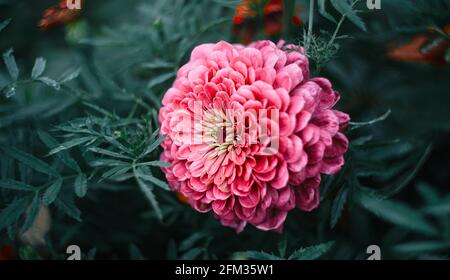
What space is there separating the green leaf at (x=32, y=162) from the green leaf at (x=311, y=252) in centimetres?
39

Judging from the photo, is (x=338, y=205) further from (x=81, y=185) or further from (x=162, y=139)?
(x=81, y=185)

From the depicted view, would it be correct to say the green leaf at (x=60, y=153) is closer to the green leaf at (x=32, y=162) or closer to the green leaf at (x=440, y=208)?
the green leaf at (x=32, y=162)

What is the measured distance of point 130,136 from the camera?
73 cm

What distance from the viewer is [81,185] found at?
698mm

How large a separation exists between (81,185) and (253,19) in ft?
1.43

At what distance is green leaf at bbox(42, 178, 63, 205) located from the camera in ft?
2.31

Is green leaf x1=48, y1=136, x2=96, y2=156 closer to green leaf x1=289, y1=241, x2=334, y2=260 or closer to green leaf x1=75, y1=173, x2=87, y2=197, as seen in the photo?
green leaf x1=75, y1=173, x2=87, y2=197

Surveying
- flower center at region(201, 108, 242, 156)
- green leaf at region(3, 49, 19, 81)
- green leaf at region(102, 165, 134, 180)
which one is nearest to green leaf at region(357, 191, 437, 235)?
flower center at region(201, 108, 242, 156)

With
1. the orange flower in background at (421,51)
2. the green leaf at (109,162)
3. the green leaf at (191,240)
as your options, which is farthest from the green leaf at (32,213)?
the orange flower in background at (421,51)

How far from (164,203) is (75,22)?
471 millimetres

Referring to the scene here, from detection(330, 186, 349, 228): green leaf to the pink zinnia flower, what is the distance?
7 cm

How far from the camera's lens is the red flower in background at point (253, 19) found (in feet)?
2.78

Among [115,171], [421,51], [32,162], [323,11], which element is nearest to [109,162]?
[115,171]

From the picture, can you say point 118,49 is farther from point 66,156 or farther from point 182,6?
point 66,156
